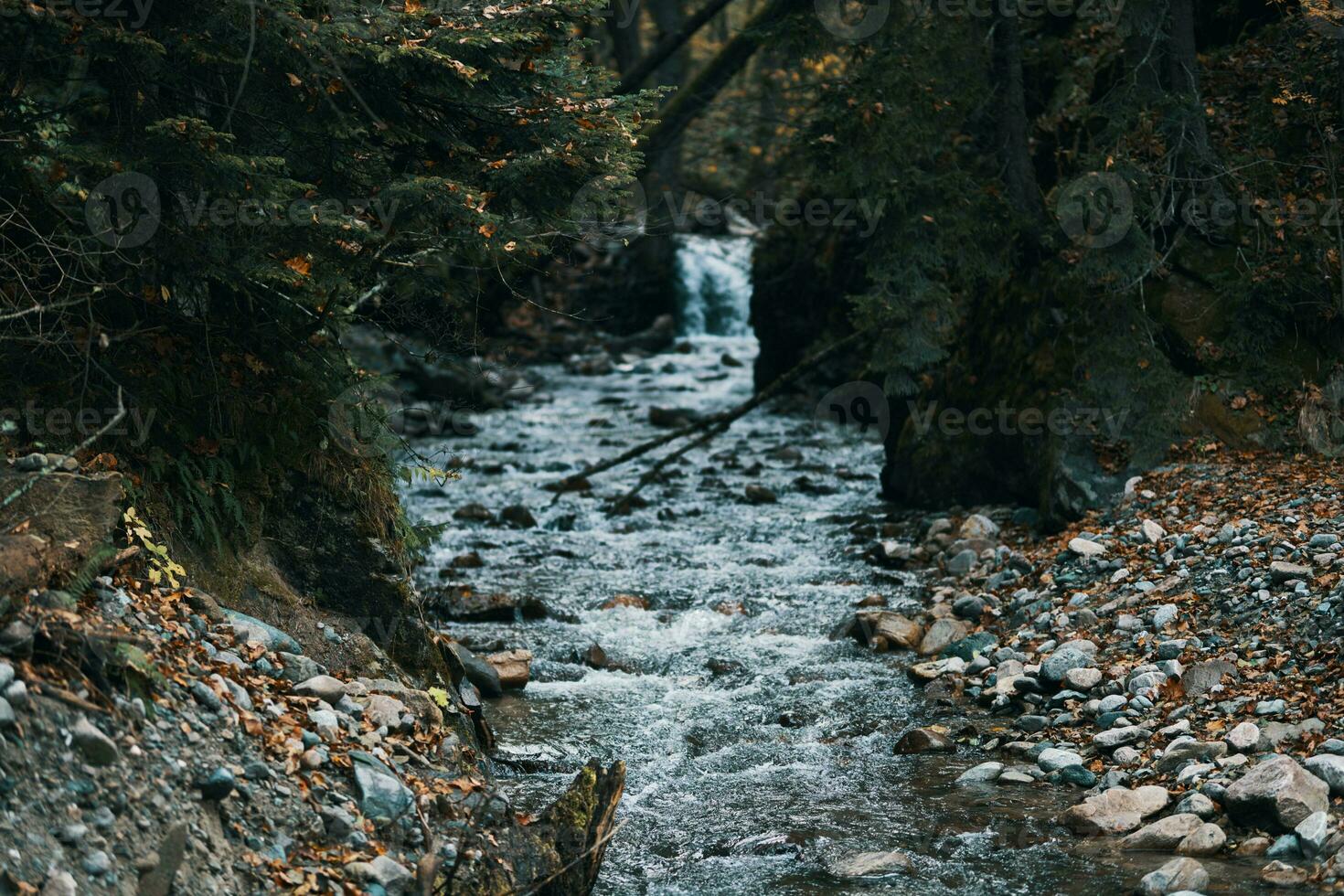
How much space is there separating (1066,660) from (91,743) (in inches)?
219

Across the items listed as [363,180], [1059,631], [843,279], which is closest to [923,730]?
[1059,631]

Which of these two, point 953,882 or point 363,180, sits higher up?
point 363,180

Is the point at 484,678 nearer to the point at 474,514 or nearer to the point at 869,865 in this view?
the point at 869,865

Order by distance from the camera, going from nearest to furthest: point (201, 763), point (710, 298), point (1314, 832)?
point (201, 763) < point (1314, 832) < point (710, 298)

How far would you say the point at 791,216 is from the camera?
57.5 ft

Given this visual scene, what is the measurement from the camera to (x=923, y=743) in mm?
6770

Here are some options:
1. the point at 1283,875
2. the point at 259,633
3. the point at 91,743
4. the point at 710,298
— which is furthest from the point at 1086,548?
the point at 710,298

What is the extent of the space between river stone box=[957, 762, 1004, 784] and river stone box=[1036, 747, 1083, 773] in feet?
0.72

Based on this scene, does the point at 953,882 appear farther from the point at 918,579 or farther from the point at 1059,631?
the point at 918,579

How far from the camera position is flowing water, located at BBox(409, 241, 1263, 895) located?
5.45 meters

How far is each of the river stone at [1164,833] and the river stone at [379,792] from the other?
3.19m

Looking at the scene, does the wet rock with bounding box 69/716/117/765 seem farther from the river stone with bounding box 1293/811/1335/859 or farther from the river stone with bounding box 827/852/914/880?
the river stone with bounding box 1293/811/1335/859

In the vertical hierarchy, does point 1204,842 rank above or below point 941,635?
above

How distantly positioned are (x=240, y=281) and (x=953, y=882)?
171 inches
